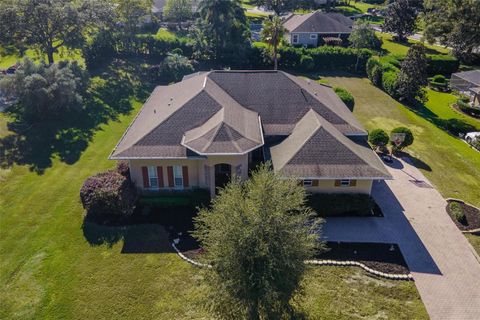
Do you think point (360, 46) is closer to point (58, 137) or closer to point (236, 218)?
point (58, 137)

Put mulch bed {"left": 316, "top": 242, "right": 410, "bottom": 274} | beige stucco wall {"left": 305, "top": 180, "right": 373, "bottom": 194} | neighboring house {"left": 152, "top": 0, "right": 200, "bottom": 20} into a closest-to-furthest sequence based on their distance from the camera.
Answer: mulch bed {"left": 316, "top": 242, "right": 410, "bottom": 274}, beige stucco wall {"left": 305, "top": 180, "right": 373, "bottom": 194}, neighboring house {"left": 152, "top": 0, "right": 200, "bottom": 20}

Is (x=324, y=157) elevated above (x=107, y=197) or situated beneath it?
elevated above

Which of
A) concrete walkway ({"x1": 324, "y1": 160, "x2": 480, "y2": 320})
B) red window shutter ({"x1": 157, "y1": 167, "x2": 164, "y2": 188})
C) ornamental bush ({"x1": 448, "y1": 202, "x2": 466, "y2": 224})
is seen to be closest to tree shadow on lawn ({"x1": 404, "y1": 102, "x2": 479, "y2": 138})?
concrete walkway ({"x1": 324, "y1": 160, "x2": 480, "y2": 320})

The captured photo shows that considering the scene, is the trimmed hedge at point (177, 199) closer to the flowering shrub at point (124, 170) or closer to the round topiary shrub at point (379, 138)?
the flowering shrub at point (124, 170)

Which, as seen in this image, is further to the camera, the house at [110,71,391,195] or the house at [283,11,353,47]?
the house at [283,11,353,47]

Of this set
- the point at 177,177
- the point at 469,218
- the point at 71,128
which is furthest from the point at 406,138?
the point at 71,128

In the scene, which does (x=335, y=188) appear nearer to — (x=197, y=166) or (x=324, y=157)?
(x=324, y=157)

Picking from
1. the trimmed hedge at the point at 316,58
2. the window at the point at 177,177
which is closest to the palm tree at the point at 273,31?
the trimmed hedge at the point at 316,58

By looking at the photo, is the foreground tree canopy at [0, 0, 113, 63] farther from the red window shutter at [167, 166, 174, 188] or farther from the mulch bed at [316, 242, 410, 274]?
the mulch bed at [316, 242, 410, 274]
